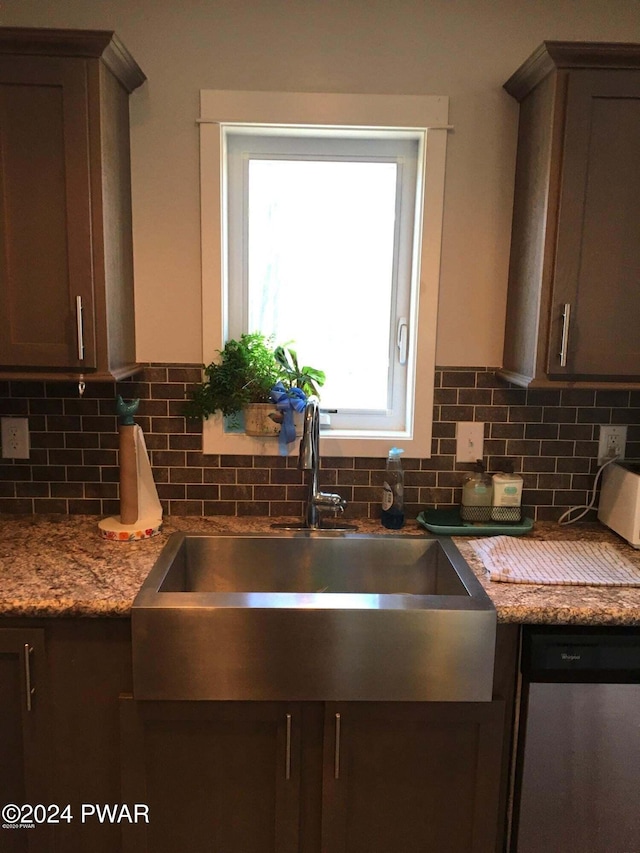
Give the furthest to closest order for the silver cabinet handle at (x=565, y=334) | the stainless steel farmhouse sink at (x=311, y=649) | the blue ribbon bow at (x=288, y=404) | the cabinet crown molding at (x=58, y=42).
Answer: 1. the blue ribbon bow at (x=288, y=404)
2. the silver cabinet handle at (x=565, y=334)
3. the cabinet crown molding at (x=58, y=42)
4. the stainless steel farmhouse sink at (x=311, y=649)

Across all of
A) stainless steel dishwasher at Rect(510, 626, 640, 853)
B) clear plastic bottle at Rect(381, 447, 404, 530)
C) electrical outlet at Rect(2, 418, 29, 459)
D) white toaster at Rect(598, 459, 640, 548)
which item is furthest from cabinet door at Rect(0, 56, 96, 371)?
white toaster at Rect(598, 459, 640, 548)

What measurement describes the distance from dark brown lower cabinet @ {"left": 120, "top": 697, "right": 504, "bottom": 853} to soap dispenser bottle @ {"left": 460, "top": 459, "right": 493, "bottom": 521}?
0.64 meters

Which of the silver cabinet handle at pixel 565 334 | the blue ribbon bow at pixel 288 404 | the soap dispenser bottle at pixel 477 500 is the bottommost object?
the soap dispenser bottle at pixel 477 500

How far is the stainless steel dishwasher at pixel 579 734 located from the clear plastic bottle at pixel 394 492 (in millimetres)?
588

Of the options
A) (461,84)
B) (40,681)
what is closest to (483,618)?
(40,681)

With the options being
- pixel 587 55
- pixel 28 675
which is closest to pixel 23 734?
pixel 28 675

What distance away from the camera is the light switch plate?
2.04 m

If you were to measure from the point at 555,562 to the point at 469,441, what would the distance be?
49 centimetres

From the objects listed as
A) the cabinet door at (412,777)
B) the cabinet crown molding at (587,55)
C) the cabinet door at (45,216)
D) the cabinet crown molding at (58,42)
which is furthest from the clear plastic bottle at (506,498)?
the cabinet crown molding at (58,42)

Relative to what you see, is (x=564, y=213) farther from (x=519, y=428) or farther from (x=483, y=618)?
(x=483, y=618)

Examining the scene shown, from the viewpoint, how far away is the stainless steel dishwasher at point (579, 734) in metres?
1.44

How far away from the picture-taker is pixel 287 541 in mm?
1856

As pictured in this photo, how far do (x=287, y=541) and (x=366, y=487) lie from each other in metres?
0.35

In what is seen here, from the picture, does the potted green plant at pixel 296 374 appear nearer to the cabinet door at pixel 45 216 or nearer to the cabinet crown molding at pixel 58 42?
the cabinet door at pixel 45 216
